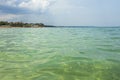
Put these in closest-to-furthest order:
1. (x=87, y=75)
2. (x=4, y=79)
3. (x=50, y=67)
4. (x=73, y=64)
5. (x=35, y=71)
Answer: (x=4, y=79) < (x=87, y=75) < (x=35, y=71) < (x=50, y=67) < (x=73, y=64)

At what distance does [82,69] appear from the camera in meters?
7.51

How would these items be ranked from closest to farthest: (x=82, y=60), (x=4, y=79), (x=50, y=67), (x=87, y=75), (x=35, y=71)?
(x=4, y=79), (x=87, y=75), (x=35, y=71), (x=50, y=67), (x=82, y=60)

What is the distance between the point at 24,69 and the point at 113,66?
3343mm

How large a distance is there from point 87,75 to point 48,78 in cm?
129

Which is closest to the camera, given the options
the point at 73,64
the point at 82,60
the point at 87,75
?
the point at 87,75

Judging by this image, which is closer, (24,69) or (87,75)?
(87,75)

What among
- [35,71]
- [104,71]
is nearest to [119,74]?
[104,71]

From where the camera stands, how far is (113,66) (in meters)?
7.95

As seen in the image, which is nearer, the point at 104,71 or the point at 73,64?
the point at 104,71

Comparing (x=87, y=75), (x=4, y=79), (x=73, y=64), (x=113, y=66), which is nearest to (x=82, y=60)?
(x=73, y=64)

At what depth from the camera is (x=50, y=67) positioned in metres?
7.80

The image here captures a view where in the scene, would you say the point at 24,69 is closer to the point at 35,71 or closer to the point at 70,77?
the point at 35,71

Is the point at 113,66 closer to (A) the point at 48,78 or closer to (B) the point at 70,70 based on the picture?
(B) the point at 70,70

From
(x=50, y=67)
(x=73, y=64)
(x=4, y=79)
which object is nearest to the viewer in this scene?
(x=4, y=79)
